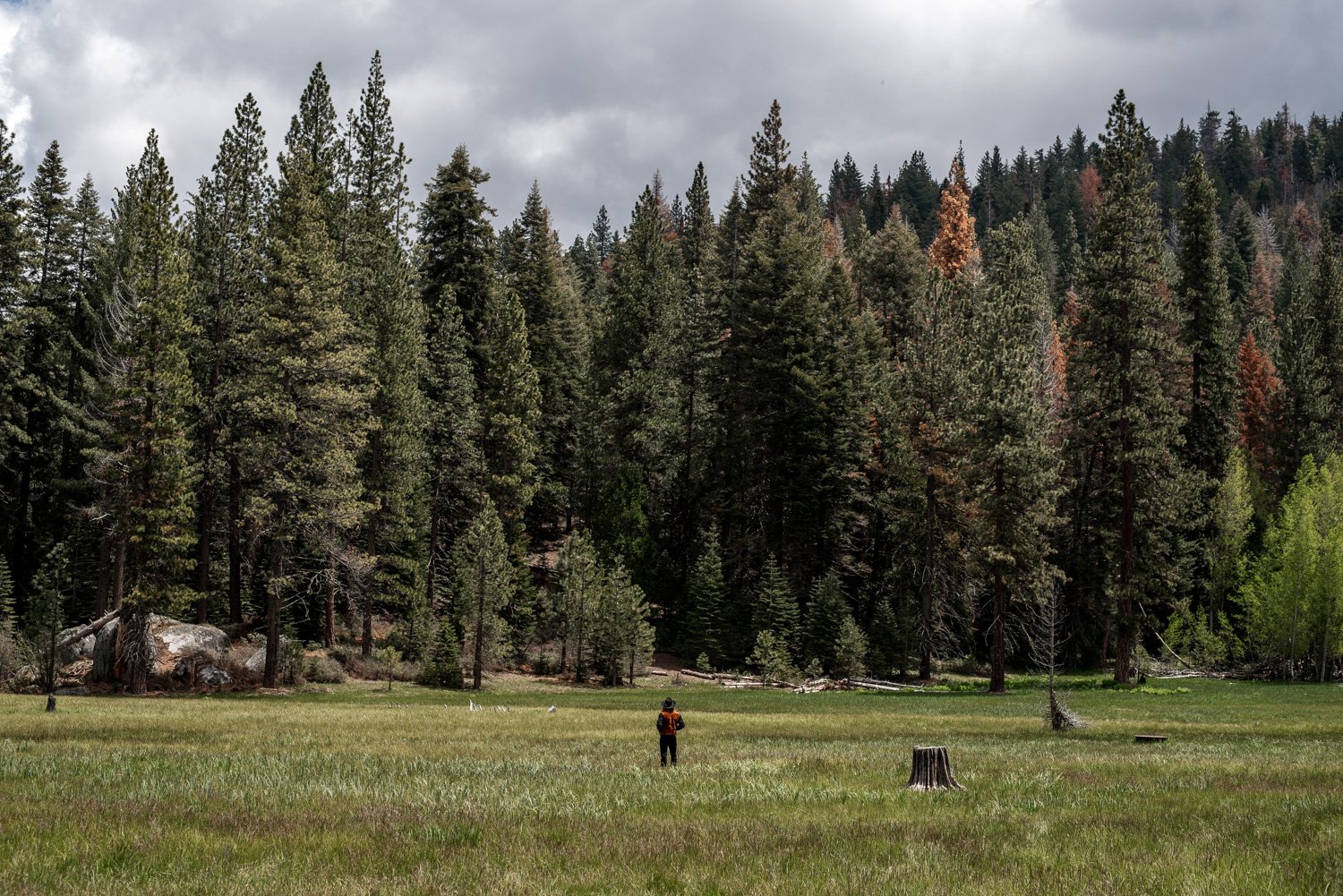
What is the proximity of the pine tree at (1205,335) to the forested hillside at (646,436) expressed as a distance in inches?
8.2

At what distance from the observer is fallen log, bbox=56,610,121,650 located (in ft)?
142

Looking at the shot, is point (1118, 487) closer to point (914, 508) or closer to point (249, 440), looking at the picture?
point (914, 508)

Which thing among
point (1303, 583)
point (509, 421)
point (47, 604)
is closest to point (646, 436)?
point (509, 421)

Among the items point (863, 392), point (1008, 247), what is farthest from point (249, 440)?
point (1008, 247)

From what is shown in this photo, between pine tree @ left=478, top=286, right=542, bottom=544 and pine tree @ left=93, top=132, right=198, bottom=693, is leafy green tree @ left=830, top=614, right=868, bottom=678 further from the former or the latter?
pine tree @ left=93, top=132, right=198, bottom=693

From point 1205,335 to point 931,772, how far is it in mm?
60287

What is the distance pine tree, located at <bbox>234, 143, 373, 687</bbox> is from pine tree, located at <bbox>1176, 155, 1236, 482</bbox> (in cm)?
5138

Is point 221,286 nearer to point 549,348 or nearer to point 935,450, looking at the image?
point 549,348

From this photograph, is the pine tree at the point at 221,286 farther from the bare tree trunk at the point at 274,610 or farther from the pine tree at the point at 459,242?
the pine tree at the point at 459,242

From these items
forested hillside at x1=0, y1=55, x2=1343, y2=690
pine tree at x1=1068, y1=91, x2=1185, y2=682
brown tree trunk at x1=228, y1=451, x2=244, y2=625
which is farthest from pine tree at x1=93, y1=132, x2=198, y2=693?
pine tree at x1=1068, y1=91, x2=1185, y2=682

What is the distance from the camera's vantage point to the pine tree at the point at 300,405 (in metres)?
43.0

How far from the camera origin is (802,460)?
62656 mm

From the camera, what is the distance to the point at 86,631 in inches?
1736

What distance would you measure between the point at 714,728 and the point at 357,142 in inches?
1935
